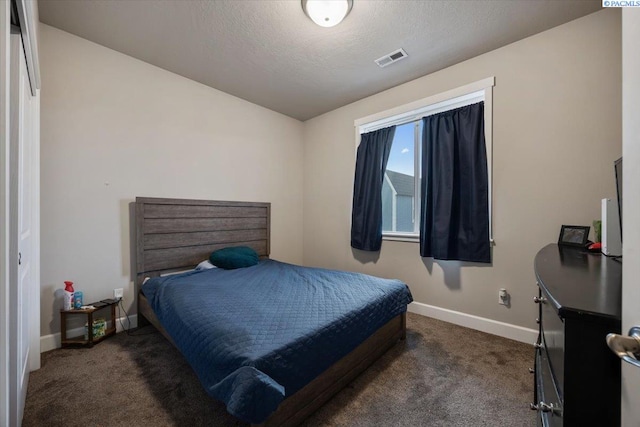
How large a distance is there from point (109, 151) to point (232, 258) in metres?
1.53

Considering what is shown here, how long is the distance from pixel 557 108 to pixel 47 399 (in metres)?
4.13

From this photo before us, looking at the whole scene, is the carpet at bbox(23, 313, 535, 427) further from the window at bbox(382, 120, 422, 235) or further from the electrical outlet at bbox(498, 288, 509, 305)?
the window at bbox(382, 120, 422, 235)

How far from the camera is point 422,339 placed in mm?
2301

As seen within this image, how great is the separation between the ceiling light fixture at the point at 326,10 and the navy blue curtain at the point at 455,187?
1.43m

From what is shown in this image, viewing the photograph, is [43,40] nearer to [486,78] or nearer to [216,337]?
[216,337]

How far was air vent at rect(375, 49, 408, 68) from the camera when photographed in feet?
→ 7.98

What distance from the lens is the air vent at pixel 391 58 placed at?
243 cm

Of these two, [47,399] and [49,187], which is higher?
[49,187]

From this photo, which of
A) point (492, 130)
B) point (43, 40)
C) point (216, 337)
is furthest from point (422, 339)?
point (43, 40)

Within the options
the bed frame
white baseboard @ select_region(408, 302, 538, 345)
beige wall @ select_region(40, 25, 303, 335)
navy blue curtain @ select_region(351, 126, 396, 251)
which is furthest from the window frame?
beige wall @ select_region(40, 25, 303, 335)

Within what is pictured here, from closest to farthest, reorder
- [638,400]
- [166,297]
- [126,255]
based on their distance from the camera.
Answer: [638,400] < [166,297] < [126,255]

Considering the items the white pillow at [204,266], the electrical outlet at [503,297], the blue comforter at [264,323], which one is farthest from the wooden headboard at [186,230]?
the electrical outlet at [503,297]

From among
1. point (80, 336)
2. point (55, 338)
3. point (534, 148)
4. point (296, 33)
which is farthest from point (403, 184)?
point (55, 338)

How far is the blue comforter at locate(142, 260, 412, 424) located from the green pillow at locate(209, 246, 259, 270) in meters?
0.28
